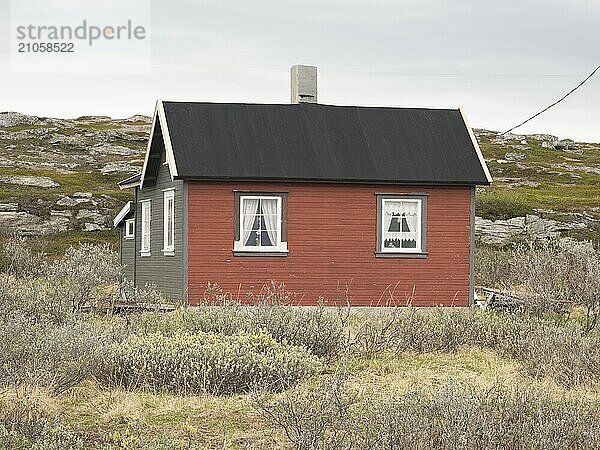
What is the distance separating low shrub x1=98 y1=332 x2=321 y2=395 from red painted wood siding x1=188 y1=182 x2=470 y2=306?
30.3ft

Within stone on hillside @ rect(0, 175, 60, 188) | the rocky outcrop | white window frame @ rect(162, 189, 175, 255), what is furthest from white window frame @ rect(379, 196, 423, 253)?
stone on hillside @ rect(0, 175, 60, 188)

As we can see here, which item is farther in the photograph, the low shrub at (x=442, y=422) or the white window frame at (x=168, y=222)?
the white window frame at (x=168, y=222)

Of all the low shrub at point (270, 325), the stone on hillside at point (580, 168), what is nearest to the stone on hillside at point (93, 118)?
the stone on hillside at point (580, 168)

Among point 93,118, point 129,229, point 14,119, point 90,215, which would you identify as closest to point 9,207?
point 90,215

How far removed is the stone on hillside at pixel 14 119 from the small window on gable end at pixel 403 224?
2798 inches

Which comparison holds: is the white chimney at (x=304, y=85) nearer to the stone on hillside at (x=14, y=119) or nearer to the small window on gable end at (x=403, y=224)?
the small window on gable end at (x=403, y=224)

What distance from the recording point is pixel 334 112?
22547mm

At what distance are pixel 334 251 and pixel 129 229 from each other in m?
8.34

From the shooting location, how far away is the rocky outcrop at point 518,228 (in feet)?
151

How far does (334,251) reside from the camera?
21.2 metres

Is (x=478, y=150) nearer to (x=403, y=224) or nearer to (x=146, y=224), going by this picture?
(x=403, y=224)

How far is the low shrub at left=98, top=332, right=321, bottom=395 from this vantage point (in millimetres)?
10789

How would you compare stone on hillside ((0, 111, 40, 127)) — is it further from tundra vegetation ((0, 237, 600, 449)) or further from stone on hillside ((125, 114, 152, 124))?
tundra vegetation ((0, 237, 600, 449))

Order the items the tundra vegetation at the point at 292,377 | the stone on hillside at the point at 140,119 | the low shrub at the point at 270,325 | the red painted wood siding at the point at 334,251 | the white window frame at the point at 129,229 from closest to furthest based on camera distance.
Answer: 1. the tundra vegetation at the point at 292,377
2. the low shrub at the point at 270,325
3. the red painted wood siding at the point at 334,251
4. the white window frame at the point at 129,229
5. the stone on hillside at the point at 140,119
